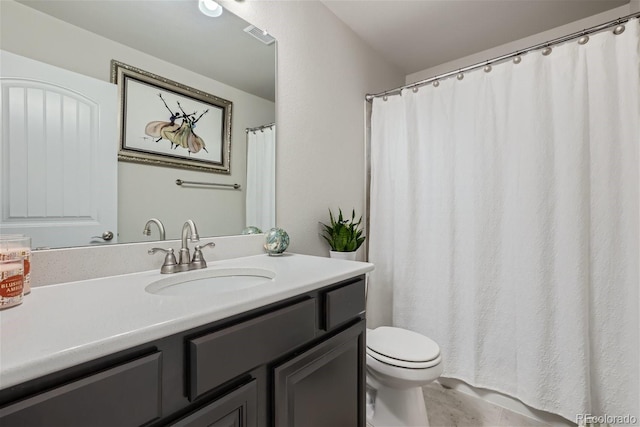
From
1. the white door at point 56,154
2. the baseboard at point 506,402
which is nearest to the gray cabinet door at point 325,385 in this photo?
the white door at point 56,154

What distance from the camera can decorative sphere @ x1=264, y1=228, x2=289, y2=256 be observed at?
4.44 feet

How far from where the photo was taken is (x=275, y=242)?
1.35m

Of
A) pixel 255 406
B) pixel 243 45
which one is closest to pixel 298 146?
pixel 243 45

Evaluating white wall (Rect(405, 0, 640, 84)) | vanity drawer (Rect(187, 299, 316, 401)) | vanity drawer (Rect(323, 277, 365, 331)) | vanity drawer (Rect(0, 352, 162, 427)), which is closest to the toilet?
vanity drawer (Rect(323, 277, 365, 331))

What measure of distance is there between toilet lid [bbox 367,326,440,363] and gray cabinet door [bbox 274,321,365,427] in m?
0.29

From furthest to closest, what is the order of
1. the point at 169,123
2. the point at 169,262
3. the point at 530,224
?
the point at 530,224 → the point at 169,123 → the point at 169,262

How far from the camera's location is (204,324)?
0.64 metres

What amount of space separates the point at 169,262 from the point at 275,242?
1.52 feet

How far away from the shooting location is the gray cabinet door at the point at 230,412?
2.04ft

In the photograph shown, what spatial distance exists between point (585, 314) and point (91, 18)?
90.2 inches

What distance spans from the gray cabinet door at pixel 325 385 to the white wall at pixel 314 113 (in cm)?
67
